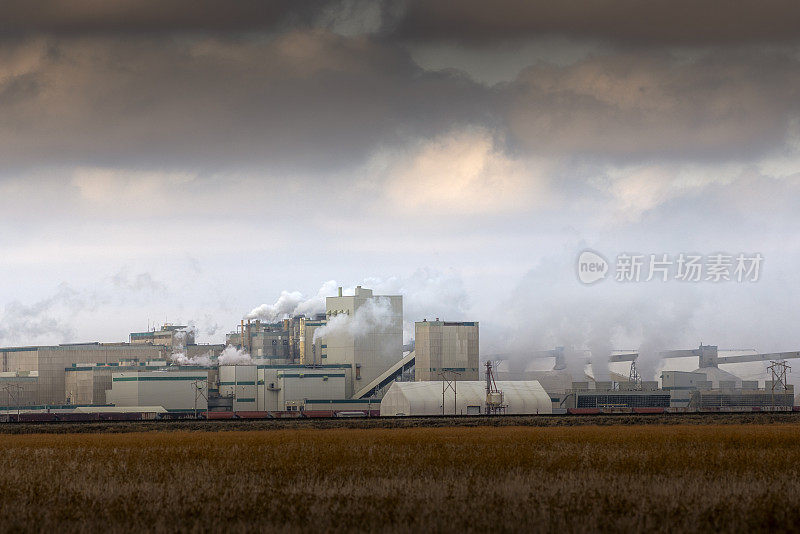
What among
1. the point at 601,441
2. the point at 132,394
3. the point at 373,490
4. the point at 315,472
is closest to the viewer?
the point at 373,490

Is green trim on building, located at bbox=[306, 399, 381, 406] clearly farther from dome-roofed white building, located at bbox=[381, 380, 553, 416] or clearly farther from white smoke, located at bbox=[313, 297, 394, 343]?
white smoke, located at bbox=[313, 297, 394, 343]

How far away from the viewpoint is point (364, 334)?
184 m

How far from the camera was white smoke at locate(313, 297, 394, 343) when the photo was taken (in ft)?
602

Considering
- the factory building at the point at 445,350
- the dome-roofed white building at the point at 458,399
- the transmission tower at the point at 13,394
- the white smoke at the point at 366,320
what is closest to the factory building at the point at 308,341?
the white smoke at the point at 366,320

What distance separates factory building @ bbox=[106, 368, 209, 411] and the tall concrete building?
25340mm

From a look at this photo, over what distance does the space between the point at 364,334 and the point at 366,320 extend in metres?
2.52

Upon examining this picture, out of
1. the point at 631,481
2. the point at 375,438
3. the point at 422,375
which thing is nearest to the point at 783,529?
the point at 631,481

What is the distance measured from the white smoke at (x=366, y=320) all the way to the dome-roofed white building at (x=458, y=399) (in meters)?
24.4

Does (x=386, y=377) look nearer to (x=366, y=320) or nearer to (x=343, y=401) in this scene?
(x=366, y=320)

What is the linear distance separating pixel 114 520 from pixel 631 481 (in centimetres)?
1879

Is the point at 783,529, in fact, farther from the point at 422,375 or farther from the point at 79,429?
the point at 422,375

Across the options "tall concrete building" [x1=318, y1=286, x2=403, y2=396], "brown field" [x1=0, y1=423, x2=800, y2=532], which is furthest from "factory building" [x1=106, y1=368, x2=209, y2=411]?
"brown field" [x1=0, y1=423, x2=800, y2=532]

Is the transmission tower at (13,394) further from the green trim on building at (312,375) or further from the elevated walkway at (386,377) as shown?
the elevated walkway at (386,377)

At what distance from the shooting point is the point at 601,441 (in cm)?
6266
